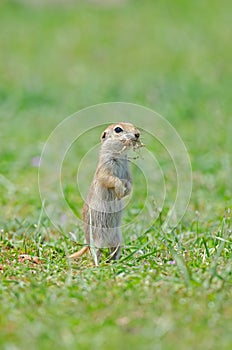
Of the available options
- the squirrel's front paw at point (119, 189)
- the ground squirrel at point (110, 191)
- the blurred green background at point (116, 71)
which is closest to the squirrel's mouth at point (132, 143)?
the ground squirrel at point (110, 191)

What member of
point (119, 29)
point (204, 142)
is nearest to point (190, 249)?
point (204, 142)

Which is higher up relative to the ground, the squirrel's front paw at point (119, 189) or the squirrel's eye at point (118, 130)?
the squirrel's eye at point (118, 130)

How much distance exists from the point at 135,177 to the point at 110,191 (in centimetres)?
275

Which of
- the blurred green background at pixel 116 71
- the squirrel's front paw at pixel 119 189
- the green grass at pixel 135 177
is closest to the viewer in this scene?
the green grass at pixel 135 177

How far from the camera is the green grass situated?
2.99m

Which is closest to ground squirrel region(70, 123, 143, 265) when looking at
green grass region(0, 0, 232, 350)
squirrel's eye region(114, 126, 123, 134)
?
squirrel's eye region(114, 126, 123, 134)

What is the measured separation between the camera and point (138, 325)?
9.70 feet

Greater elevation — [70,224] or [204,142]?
[204,142]

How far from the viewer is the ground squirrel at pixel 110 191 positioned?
394 centimetres

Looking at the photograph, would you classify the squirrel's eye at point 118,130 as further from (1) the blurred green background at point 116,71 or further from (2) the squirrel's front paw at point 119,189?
(1) the blurred green background at point 116,71

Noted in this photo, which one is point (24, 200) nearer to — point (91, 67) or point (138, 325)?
point (138, 325)

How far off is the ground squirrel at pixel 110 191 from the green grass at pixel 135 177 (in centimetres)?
14

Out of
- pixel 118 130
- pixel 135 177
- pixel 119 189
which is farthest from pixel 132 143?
pixel 135 177

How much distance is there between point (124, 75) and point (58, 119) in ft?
11.4
